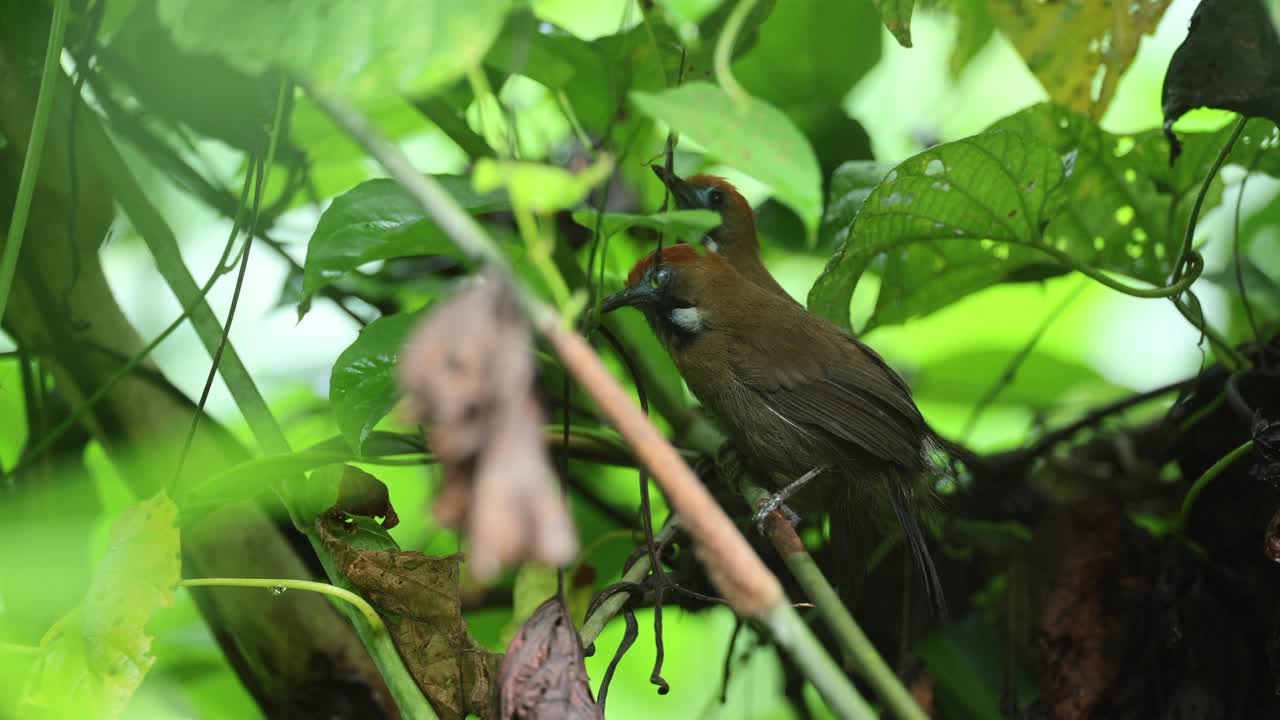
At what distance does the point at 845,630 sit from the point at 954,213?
1002 mm

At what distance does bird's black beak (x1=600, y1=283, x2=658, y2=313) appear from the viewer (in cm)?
227

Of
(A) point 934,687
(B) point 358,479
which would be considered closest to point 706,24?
(B) point 358,479

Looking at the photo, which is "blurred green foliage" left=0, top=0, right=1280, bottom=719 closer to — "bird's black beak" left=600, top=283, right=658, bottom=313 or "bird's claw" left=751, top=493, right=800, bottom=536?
"bird's black beak" left=600, top=283, right=658, bottom=313

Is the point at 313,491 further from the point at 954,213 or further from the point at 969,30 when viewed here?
the point at 969,30

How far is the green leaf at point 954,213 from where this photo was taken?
1768 mm

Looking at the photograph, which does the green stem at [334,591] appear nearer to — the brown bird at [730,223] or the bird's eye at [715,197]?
the brown bird at [730,223]

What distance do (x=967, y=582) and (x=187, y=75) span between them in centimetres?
176

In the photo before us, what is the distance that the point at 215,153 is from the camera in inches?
102

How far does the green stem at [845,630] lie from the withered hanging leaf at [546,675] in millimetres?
249

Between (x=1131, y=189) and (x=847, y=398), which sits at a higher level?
(x=1131, y=189)

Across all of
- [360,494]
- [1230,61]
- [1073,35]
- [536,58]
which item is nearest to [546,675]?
[360,494]

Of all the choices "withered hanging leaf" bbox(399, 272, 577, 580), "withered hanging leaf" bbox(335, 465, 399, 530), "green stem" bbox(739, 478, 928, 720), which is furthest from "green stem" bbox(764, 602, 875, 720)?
"withered hanging leaf" bbox(335, 465, 399, 530)

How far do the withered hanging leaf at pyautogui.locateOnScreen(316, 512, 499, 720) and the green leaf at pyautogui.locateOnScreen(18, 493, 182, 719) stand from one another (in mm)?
217

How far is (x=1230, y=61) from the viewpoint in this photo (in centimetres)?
158
